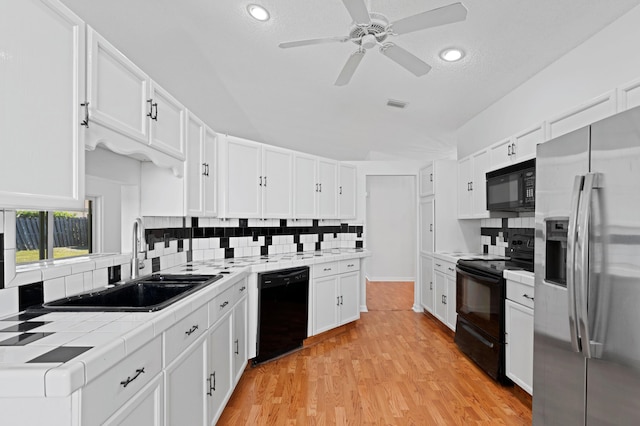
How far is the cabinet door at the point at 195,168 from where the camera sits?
250 centimetres

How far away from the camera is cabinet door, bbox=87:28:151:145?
4.58 feet

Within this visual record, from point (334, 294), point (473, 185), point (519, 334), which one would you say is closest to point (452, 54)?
point (473, 185)

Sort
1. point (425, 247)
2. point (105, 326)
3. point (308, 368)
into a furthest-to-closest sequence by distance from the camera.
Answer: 1. point (425, 247)
2. point (308, 368)
3. point (105, 326)

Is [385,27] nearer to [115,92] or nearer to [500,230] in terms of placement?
[115,92]

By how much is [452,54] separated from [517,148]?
0.98 m

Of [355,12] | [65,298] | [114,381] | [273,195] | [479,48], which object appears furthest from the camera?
[273,195]

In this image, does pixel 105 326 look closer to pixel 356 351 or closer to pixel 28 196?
pixel 28 196

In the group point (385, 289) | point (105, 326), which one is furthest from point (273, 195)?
point (385, 289)

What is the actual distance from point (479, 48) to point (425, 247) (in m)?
2.64

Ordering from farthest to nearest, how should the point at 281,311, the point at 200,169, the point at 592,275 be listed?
the point at 281,311, the point at 200,169, the point at 592,275

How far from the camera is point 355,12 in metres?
1.89

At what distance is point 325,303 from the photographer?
372 cm

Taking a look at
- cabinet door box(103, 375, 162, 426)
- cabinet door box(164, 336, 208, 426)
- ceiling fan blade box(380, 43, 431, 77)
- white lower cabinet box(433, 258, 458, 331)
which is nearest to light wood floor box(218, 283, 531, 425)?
white lower cabinet box(433, 258, 458, 331)

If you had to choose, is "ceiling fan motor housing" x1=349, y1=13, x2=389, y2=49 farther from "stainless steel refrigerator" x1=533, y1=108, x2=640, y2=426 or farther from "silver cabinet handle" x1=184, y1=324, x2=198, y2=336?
"silver cabinet handle" x1=184, y1=324, x2=198, y2=336
